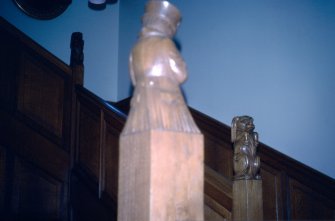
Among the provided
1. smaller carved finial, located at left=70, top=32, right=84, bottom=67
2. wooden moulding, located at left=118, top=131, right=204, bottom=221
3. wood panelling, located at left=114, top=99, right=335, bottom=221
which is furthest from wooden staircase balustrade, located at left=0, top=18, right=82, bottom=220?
wooden moulding, located at left=118, top=131, right=204, bottom=221

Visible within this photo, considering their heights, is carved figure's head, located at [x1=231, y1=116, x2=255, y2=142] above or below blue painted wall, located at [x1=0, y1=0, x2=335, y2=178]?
below

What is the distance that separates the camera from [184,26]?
14.2 ft

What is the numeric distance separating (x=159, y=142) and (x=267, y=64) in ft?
8.15

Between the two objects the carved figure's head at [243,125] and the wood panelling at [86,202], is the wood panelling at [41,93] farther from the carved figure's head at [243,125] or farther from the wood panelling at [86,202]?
the carved figure's head at [243,125]

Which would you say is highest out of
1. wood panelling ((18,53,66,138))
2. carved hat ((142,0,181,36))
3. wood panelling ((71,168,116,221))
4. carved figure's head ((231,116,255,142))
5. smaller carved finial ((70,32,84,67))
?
smaller carved finial ((70,32,84,67))

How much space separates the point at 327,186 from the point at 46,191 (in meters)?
2.52

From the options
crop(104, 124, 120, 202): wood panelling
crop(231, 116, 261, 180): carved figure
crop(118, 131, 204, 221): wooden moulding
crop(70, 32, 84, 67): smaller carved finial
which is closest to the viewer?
crop(118, 131, 204, 221): wooden moulding

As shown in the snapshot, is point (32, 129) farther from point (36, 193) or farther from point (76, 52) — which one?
point (76, 52)

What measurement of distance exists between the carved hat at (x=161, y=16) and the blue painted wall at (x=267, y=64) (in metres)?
2.08

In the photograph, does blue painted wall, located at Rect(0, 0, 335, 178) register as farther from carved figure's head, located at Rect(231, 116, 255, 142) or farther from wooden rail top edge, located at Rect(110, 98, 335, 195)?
carved figure's head, located at Rect(231, 116, 255, 142)

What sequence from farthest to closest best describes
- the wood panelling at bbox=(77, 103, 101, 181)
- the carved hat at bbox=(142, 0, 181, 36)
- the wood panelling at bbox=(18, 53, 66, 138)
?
the wood panelling at bbox=(18, 53, 66, 138) < the wood panelling at bbox=(77, 103, 101, 181) < the carved hat at bbox=(142, 0, 181, 36)

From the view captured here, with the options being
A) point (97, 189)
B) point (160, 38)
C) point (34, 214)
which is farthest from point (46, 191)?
point (160, 38)

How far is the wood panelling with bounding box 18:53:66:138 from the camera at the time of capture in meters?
3.86

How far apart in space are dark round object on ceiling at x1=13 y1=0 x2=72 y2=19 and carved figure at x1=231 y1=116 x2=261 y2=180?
3.39m
